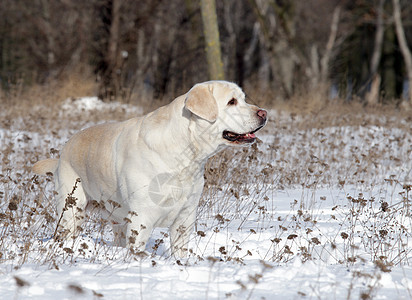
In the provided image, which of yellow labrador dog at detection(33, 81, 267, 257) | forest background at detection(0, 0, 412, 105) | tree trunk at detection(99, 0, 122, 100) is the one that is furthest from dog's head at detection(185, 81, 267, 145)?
tree trunk at detection(99, 0, 122, 100)

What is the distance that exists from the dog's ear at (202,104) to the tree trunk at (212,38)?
21.8 ft

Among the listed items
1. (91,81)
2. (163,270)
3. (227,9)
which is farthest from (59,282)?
(227,9)

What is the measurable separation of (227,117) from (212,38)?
6.67 metres

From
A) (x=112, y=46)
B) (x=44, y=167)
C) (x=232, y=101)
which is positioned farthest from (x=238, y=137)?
(x=112, y=46)

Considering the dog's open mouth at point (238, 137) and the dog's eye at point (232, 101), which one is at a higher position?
the dog's eye at point (232, 101)

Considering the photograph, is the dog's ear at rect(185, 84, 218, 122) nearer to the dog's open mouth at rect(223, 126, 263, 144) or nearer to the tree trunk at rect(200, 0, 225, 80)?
the dog's open mouth at rect(223, 126, 263, 144)

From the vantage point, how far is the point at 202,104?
3738mm

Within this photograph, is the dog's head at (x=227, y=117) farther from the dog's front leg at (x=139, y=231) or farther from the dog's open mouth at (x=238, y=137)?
the dog's front leg at (x=139, y=231)

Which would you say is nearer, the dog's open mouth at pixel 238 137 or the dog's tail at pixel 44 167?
the dog's open mouth at pixel 238 137

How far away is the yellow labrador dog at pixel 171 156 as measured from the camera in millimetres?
3734

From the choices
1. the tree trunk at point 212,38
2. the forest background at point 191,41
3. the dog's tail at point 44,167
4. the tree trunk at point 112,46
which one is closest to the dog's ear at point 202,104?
the dog's tail at point 44,167

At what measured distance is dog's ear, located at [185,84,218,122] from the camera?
373 cm

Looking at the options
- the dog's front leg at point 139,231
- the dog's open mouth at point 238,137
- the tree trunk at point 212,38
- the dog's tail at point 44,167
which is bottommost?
the dog's front leg at point 139,231

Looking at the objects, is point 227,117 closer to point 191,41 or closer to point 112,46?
point 112,46
